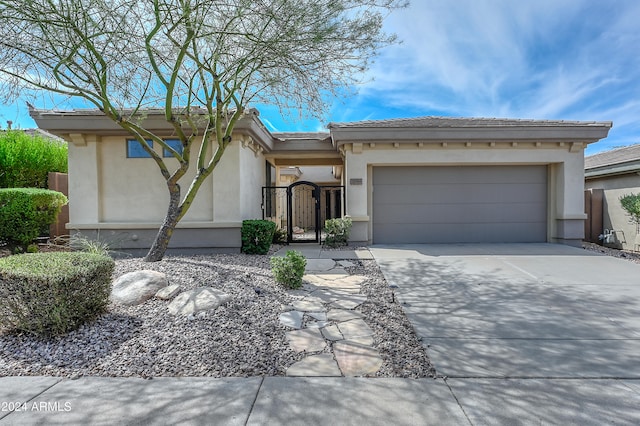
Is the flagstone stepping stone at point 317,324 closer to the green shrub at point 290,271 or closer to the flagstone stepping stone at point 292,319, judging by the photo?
the flagstone stepping stone at point 292,319

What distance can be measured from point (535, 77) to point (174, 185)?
38.9ft

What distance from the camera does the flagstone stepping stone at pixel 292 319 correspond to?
12.8 ft

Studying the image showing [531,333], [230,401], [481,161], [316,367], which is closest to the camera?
[230,401]

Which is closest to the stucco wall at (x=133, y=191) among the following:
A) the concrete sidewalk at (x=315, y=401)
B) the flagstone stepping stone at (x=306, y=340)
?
the flagstone stepping stone at (x=306, y=340)

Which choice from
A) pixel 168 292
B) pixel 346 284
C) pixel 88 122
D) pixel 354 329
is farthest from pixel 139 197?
pixel 354 329

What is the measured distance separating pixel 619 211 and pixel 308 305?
11461 mm

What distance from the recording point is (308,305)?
4.52m

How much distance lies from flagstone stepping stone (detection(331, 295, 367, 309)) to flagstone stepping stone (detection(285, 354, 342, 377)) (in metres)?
1.34

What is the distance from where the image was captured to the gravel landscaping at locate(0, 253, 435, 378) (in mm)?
2965

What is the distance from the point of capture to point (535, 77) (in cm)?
1098

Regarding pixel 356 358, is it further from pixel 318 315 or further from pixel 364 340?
pixel 318 315

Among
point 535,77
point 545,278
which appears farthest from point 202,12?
point 535,77

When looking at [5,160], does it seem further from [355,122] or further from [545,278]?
[545,278]

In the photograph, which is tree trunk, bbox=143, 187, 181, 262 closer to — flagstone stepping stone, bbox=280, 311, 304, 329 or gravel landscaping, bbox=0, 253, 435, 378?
gravel landscaping, bbox=0, 253, 435, 378
